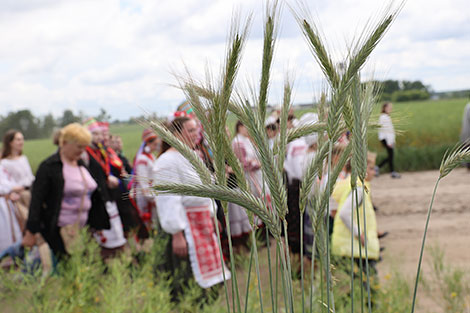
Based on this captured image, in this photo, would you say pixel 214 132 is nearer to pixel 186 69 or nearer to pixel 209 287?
pixel 186 69

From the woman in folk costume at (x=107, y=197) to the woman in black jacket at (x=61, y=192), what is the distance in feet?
1.10

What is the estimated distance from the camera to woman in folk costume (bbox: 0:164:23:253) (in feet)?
19.2

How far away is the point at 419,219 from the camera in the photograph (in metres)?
8.18

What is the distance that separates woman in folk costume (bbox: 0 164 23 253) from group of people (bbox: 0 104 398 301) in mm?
10

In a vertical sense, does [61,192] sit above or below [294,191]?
above

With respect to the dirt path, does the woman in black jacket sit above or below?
above

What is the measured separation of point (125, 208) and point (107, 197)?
0.91 meters

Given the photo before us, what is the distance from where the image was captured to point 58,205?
180 inches

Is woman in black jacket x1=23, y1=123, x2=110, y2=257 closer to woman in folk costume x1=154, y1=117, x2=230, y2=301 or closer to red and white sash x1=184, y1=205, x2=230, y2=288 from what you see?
woman in folk costume x1=154, y1=117, x2=230, y2=301

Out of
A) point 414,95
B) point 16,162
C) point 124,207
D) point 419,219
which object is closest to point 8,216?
point 16,162

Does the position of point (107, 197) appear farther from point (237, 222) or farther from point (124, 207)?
point (237, 222)

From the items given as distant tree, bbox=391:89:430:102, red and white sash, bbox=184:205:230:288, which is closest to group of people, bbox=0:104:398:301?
red and white sash, bbox=184:205:230:288

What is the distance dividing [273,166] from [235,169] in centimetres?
16

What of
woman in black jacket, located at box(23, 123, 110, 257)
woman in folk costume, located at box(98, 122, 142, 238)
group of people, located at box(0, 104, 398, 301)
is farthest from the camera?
woman in folk costume, located at box(98, 122, 142, 238)
